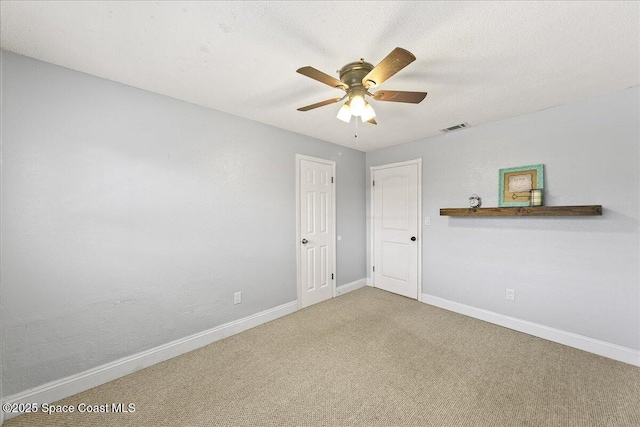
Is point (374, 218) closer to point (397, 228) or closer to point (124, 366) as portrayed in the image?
point (397, 228)

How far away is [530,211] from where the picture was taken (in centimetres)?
261

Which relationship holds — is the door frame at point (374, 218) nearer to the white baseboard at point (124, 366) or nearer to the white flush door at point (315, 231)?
the white flush door at point (315, 231)

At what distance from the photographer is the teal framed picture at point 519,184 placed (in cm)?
268

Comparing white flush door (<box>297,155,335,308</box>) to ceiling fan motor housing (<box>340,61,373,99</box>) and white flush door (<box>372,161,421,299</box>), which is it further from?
ceiling fan motor housing (<box>340,61,373,99</box>)

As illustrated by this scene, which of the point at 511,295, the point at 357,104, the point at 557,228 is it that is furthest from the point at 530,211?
the point at 357,104

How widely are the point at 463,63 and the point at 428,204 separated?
2.14 m

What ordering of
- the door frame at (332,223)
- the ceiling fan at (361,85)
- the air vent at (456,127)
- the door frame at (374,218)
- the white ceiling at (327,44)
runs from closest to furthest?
the white ceiling at (327,44) < the ceiling fan at (361,85) < the air vent at (456,127) < the door frame at (332,223) < the door frame at (374,218)

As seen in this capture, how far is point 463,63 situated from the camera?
181 centimetres

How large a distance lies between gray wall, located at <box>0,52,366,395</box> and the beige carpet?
0.42 meters

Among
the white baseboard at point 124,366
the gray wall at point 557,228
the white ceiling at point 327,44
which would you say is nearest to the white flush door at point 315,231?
the white baseboard at point 124,366

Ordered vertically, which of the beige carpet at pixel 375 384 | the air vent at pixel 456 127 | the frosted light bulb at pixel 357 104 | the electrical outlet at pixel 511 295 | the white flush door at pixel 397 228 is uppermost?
the air vent at pixel 456 127

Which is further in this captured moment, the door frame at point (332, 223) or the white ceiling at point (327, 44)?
the door frame at point (332, 223)

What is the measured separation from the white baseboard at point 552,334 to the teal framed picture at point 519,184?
1331 mm

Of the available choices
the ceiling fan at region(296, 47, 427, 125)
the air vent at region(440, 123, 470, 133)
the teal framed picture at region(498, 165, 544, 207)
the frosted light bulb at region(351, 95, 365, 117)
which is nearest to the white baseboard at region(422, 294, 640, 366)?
the teal framed picture at region(498, 165, 544, 207)
